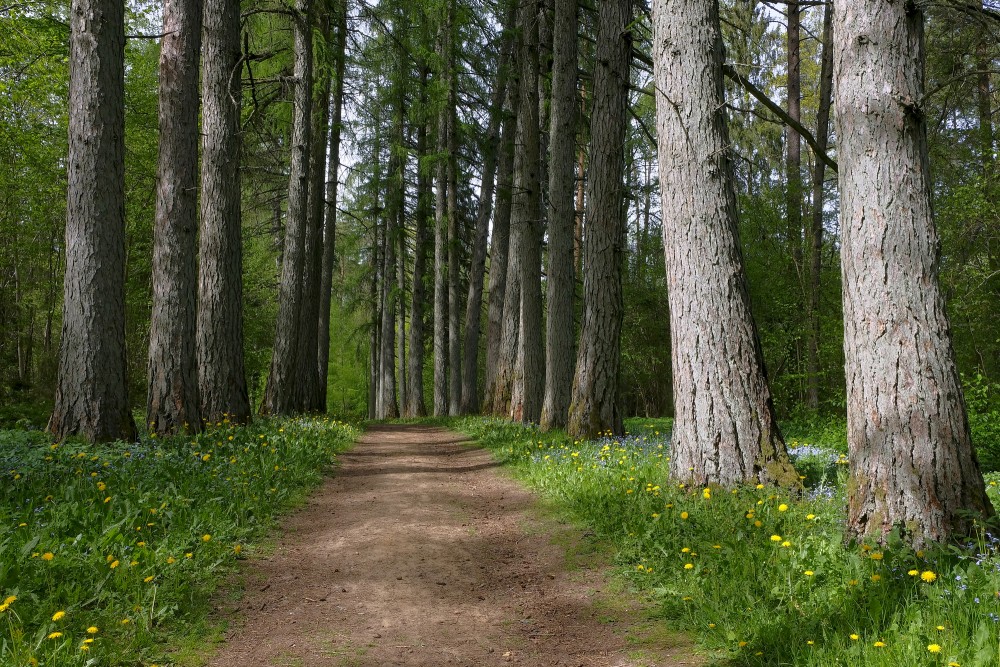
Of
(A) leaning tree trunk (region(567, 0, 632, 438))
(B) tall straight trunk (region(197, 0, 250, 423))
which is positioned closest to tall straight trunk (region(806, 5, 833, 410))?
(A) leaning tree trunk (region(567, 0, 632, 438))

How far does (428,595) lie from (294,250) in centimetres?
1059

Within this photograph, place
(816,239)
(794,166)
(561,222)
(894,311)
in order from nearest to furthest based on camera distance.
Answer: (894,311), (561,222), (816,239), (794,166)

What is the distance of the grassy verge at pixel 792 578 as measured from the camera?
2900mm

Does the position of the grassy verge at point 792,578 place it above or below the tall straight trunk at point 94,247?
below

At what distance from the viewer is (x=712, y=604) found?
12.0ft

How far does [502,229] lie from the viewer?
56.9 ft

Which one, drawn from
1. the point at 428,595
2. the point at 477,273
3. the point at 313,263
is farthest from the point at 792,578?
the point at 477,273

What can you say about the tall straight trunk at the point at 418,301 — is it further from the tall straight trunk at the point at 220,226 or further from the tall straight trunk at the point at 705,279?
the tall straight trunk at the point at 705,279

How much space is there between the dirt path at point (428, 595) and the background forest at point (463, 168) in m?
5.19

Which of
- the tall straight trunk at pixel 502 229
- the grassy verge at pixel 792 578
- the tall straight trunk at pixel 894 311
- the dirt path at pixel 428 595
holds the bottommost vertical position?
the dirt path at pixel 428 595

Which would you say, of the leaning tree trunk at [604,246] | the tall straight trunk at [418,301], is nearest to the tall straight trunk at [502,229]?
the tall straight trunk at [418,301]

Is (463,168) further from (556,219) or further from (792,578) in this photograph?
(792,578)

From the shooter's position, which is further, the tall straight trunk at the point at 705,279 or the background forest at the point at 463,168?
the background forest at the point at 463,168

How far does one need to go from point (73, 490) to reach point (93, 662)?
268cm
